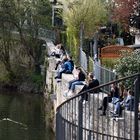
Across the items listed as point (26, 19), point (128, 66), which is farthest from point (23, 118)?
point (26, 19)

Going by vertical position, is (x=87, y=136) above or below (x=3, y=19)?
below

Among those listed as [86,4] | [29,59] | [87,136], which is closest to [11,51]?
[29,59]

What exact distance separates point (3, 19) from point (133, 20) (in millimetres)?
17665

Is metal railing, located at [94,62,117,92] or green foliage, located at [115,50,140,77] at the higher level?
green foliage, located at [115,50,140,77]

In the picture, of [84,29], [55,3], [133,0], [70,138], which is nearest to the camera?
[70,138]

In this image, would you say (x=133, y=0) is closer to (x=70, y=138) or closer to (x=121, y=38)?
(x=121, y=38)

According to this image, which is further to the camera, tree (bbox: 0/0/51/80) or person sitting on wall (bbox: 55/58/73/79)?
tree (bbox: 0/0/51/80)

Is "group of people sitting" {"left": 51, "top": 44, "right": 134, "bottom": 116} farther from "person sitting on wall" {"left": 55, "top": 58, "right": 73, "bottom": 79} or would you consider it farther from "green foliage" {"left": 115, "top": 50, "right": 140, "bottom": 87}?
"green foliage" {"left": 115, "top": 50, "right": 140, "bottom": 87}

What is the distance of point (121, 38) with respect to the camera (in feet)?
147

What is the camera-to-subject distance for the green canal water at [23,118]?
29.4 meters

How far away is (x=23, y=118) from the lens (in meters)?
34.9

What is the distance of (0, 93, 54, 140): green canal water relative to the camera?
29411mm

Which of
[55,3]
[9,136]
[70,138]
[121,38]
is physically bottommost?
[9,136]

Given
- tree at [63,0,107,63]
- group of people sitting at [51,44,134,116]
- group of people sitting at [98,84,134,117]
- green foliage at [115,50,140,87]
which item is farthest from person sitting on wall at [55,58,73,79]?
group of people sitting at [98,84,134,117]
